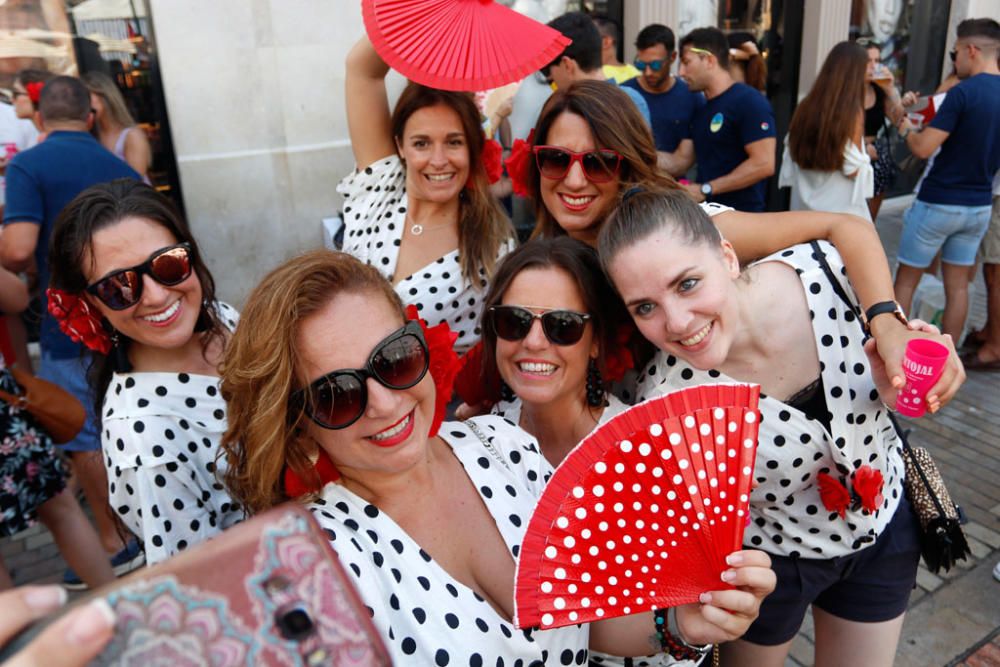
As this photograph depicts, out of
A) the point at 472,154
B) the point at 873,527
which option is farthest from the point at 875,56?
the point at 873,527

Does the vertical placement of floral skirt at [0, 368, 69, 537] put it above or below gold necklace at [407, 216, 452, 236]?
below

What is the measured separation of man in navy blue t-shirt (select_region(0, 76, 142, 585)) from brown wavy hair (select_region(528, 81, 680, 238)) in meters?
2.53

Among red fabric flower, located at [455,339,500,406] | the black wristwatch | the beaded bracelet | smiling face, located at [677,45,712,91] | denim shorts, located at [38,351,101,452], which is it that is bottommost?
denim shorts, located at [38,351,101,452]

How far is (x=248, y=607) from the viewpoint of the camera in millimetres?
675

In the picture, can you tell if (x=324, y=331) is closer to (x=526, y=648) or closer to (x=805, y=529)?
(x=526, y=648)

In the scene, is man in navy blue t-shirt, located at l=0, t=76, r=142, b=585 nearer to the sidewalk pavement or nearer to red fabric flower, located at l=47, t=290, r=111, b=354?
the sidewalk pavement

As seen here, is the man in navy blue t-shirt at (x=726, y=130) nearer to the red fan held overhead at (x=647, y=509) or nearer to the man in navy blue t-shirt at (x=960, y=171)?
the man in navy blue t-shirt at (x=960, y=171)

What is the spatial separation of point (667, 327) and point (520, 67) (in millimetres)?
1106

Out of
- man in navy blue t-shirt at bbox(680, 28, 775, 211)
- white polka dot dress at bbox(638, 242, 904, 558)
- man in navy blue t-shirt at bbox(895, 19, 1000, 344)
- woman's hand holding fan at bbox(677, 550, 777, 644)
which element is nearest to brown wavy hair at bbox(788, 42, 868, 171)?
man in navy blue t-shirt at bbox(680, 28, 775, 211)

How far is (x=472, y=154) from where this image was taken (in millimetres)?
2814

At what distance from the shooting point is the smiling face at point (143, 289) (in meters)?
1.90

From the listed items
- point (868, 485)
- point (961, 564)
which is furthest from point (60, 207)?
point (961, 564)

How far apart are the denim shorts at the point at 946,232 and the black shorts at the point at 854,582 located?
3919 millimetres

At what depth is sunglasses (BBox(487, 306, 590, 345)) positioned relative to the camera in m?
1.92
